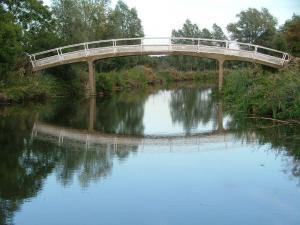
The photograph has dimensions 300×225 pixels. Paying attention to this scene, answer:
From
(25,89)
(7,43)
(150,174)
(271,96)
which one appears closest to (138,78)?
(25,89)

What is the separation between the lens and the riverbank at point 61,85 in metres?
35.8

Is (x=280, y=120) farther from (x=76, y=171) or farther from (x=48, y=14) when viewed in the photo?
(x=48, y=14)

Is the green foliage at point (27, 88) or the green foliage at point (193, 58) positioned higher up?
the green foliage at point (193, 58)

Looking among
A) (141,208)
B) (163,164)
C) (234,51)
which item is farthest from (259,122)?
(234,51)

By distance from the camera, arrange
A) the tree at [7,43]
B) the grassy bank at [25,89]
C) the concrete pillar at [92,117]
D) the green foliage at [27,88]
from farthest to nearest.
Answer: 1. the green foliage at [27,88]
2. the grassy bank at [25,89]
3. the tree at [7,43]
4. the concrete pillar at [92,117]

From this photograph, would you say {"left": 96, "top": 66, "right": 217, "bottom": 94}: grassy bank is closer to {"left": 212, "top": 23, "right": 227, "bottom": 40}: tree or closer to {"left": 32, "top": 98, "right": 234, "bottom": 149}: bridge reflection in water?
{"left": 212, "top": 23, "right": 227, "bottom": 40}: tree

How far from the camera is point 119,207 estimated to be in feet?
33.0

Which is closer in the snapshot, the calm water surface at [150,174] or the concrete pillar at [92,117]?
the calm water surface at [150,174]

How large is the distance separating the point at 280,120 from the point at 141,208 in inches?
516

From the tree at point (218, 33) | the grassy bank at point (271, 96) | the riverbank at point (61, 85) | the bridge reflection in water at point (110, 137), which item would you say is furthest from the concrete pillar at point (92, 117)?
the tree at point (218, 33)

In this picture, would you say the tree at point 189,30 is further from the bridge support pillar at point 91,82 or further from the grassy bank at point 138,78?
the bridge support pillar at point 91,82

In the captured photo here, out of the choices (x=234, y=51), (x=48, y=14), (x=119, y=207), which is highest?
(x=48, y=14)

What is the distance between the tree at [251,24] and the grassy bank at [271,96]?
67.8 m

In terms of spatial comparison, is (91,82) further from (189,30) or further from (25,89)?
(189,30)
